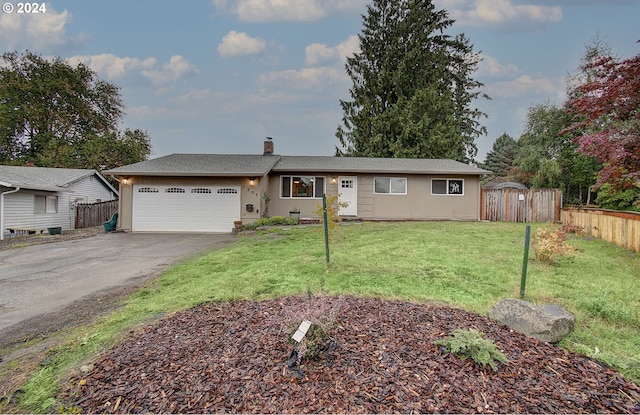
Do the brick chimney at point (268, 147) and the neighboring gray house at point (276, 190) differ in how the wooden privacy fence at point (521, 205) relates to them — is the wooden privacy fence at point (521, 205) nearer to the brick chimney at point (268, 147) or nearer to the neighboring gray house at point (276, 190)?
the neighboring gray house at point (276, 190)

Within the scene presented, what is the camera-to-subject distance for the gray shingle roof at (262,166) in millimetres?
12477

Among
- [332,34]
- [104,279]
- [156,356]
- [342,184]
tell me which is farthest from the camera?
[332,34]

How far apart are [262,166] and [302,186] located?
2.00m

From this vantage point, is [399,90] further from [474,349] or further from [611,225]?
[474,349]

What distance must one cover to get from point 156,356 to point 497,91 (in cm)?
3284

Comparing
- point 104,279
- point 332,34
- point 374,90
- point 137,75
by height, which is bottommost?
point 104,279

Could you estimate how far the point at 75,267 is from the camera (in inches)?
274

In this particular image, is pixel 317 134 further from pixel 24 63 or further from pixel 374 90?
pixel 24 63

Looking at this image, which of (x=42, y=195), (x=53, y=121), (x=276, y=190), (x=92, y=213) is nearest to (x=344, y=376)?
(x=276, y=190)

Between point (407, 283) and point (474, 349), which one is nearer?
point (474, 349)

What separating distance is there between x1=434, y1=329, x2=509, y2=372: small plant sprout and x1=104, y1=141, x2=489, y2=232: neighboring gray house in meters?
10.3

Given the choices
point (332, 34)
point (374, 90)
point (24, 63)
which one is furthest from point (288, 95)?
point (24, 63)

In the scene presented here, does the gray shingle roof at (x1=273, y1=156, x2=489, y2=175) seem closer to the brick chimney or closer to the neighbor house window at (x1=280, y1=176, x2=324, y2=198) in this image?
the neighbor house window at (x1=280, y1=176, x2=324, y2=198)

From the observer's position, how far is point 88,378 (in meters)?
2.33
